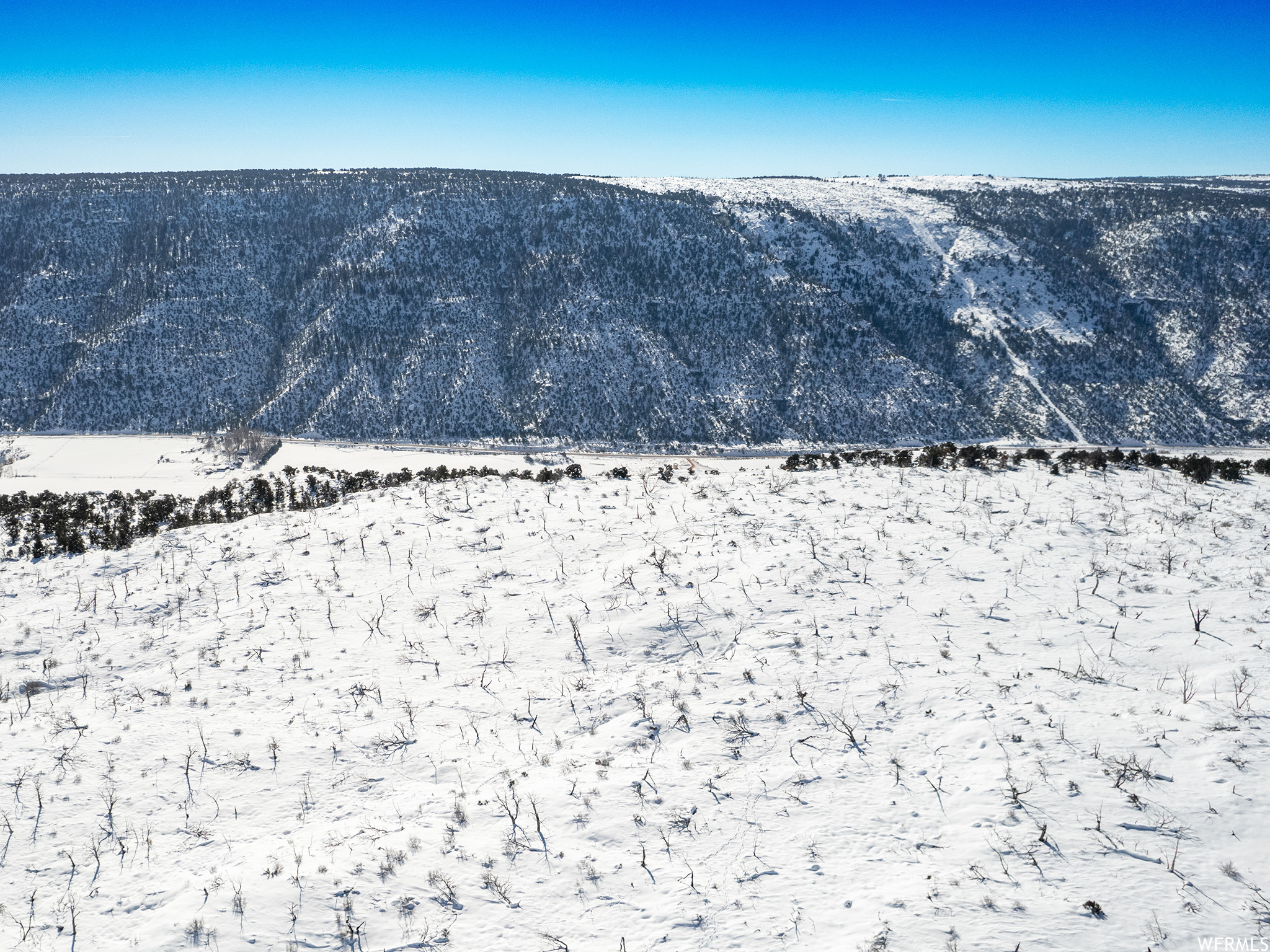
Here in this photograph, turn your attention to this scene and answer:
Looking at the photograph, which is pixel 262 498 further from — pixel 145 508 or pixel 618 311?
pixel 618 311

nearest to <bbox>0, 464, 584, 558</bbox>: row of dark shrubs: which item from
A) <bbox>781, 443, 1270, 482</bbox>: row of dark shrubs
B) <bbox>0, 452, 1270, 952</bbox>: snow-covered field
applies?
<bbox>0, 452, 1270, 952</bbox>: snow-covered field

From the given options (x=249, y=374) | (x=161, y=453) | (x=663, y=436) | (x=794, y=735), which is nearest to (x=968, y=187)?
(x=663, y=436)

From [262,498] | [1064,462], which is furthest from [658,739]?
[262,498]

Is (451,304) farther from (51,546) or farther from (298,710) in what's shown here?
(298,710)

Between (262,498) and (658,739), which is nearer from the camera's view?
(658,739)

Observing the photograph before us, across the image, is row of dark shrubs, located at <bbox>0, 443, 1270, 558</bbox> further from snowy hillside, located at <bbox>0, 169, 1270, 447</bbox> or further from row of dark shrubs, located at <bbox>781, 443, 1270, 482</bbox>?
snowy hillside, located at <bbox>0, 169, 1270, 447</bbox>

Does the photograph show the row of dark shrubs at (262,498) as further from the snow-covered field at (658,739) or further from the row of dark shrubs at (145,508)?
the snow-covered field at (658,739)
